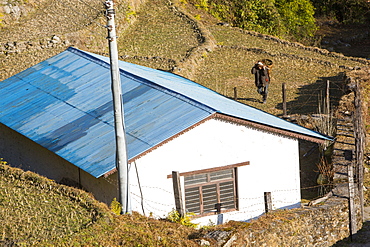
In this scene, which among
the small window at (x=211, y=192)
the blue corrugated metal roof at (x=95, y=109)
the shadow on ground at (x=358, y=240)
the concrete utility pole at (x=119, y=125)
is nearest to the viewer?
the concrete utility pole at (x=119, y=125)

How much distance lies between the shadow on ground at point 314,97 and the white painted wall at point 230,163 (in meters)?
9.79

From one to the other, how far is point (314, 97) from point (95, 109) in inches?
578

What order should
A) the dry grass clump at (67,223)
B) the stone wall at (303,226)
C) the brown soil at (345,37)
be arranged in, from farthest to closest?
the brown soil at (345,37) < the stone wall at (303,226) < the dry grass clump at (67,223)

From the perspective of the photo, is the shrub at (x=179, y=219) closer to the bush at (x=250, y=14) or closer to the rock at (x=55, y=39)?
the rock at (x=55, y=39)

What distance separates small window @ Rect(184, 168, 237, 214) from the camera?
53.4 ft

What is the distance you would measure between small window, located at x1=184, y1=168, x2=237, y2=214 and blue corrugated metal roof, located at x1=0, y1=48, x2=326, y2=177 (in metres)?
1.68

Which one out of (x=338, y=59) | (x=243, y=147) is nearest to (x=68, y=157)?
(x=243, y=147)

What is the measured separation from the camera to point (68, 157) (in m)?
16.0

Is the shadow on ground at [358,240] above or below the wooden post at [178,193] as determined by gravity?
below

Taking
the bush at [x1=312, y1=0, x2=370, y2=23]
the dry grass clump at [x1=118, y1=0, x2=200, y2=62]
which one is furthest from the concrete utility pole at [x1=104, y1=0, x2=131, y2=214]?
the bush at [x1=312, y1=0, x2=370, y2=23]

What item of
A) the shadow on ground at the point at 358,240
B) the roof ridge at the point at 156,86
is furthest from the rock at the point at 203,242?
the shadow on ground at the point at 358,240

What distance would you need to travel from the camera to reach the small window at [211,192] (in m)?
16.3

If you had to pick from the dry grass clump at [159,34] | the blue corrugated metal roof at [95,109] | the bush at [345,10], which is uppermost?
the blue corrugated metal roof at [95,109]

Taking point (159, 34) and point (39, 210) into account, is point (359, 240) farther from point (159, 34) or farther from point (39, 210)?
point (159, 34)
